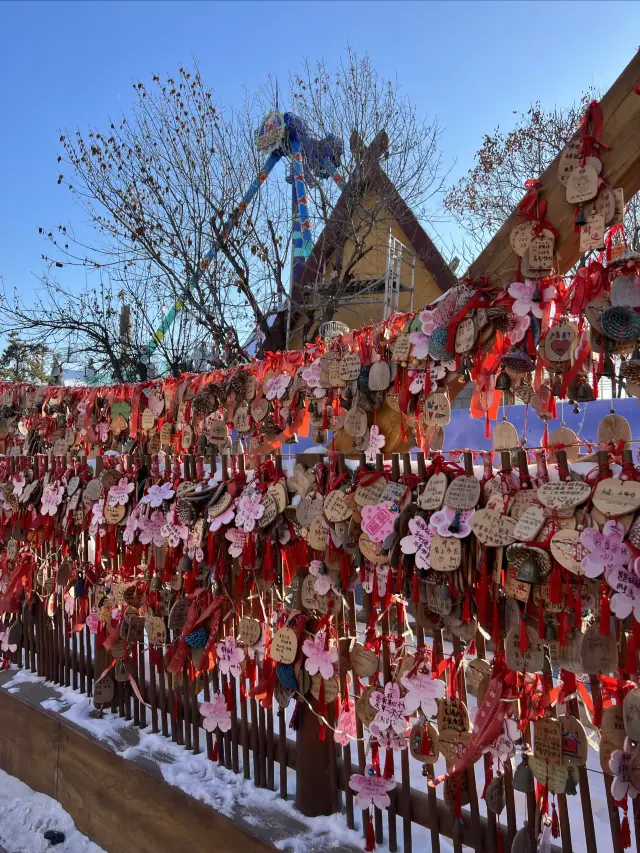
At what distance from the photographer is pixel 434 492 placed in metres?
1.42

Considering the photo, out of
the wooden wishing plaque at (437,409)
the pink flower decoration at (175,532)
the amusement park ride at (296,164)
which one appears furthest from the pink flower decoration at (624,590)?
the amusement park ride at (296,164)

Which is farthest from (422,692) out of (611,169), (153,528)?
(611,169)

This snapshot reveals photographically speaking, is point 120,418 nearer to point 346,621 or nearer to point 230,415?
point 230,415

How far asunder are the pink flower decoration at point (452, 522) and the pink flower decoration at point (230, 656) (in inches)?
38.9

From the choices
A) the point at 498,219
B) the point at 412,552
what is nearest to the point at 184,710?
the point at 412,552

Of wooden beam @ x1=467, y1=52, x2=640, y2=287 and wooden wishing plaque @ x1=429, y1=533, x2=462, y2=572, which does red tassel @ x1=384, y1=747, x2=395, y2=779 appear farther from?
wooden beam @ x1=467, y1=52, x2=640, y2=287

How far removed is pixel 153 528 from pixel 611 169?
185 cm

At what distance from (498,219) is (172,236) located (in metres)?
4.77

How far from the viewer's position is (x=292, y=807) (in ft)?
6.33

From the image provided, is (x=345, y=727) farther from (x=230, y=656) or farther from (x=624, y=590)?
(x=624, y=590)

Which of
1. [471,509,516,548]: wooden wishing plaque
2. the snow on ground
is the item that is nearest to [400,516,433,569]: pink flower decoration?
[471,509,516,548]: wooden wishing plaque

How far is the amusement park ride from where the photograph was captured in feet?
21.6

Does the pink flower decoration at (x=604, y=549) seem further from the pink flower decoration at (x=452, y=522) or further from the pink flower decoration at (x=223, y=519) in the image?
the pink flower decoration at (x=223, y=519)

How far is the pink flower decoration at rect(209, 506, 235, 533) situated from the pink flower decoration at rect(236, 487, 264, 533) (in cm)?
2
